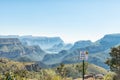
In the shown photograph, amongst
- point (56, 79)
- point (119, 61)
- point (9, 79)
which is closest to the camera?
point (9, 79)

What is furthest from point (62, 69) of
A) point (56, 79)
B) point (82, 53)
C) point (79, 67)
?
point (82, 53)

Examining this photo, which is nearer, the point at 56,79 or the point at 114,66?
the point at 56,79

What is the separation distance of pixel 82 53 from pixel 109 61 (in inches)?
3453

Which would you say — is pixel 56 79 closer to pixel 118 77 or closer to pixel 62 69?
pixel 118 77

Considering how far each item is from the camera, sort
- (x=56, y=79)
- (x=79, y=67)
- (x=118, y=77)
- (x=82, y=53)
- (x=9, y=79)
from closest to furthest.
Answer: (x=82, y=53) → (x=118, y=77) → (x=9, y=79) → (x=56, y=79) → (x=79, y=67)

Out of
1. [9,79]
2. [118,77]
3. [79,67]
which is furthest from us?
[79,67]

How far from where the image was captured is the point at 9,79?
5603cm

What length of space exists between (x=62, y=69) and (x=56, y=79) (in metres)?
113

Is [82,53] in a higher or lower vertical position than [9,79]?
higher

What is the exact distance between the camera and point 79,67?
156875 mm

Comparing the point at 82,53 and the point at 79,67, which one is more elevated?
the point at 82,53

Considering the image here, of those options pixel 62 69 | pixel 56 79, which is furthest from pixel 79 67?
pixel 56 79

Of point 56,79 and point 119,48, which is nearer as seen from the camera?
point 56,79

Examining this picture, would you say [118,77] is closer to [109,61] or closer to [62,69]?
[109,61]
